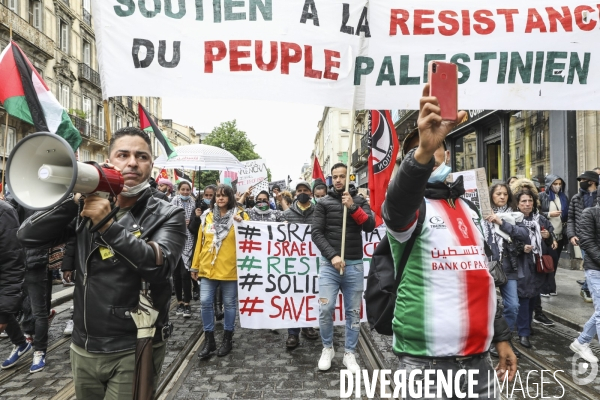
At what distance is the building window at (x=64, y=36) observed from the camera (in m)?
28.8

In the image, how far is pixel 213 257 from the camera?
5.66 metres

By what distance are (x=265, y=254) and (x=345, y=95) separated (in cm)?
251

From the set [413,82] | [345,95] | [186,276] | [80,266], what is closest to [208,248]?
[186,276]

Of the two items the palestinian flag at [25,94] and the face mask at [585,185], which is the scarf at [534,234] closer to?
the face mask at [585,185]

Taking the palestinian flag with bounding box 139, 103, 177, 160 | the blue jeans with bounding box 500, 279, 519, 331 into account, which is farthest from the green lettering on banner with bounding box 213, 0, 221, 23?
the blue jeans with bounding box 500, 279, 519, 331

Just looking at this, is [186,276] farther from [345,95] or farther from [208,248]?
[345,95]

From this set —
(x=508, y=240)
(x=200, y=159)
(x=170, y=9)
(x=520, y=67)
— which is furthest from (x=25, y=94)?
(x=200, y=159)

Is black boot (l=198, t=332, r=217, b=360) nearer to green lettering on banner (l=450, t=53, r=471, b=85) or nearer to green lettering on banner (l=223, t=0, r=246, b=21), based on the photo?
green lettering on banner (l=223, t=0, r=246, b=21)

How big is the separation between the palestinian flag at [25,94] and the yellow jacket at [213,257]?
1897 millimetres

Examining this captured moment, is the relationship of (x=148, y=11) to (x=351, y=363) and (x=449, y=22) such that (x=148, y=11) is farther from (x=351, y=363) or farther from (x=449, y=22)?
(x=351, y=363)

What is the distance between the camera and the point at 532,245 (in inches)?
231

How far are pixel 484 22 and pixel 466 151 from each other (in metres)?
14.2

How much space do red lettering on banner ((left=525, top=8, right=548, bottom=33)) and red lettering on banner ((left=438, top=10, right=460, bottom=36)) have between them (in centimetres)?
62

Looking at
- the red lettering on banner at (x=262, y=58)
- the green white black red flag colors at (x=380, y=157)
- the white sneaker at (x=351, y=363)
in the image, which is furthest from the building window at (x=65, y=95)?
the white sneaker at (x=351, y=363)
